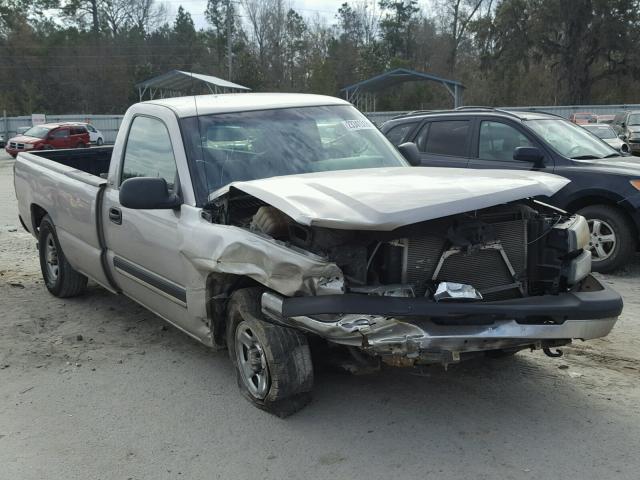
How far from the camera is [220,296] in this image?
4008 mm

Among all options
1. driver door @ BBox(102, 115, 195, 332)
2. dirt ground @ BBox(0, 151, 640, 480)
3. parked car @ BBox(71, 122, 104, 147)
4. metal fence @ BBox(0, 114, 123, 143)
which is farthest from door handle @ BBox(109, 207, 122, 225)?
metal fence @ BBox(0, 114, 123, 143)

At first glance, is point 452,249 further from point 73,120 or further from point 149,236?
point 73,120

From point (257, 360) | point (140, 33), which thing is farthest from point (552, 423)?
point (140, 33)

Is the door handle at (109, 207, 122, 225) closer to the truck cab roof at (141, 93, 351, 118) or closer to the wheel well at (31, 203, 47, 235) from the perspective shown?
the truck cab roof at (141, 93, 351, 118)

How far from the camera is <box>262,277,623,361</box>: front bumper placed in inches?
124

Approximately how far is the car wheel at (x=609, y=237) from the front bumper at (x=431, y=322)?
3929mm

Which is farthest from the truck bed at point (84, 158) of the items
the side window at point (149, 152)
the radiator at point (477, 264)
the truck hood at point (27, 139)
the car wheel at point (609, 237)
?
the truck hood at point (27, 139)

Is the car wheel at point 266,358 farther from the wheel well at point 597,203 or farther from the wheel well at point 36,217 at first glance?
the wheel well at point 597,203

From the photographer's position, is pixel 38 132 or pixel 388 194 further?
pixel 38 132

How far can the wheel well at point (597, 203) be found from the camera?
22.7 ft

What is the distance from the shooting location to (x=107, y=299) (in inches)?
255

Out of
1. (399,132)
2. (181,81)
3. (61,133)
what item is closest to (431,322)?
(399,132)

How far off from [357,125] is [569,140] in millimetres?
3895

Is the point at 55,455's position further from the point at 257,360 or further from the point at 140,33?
the point at 140,33
